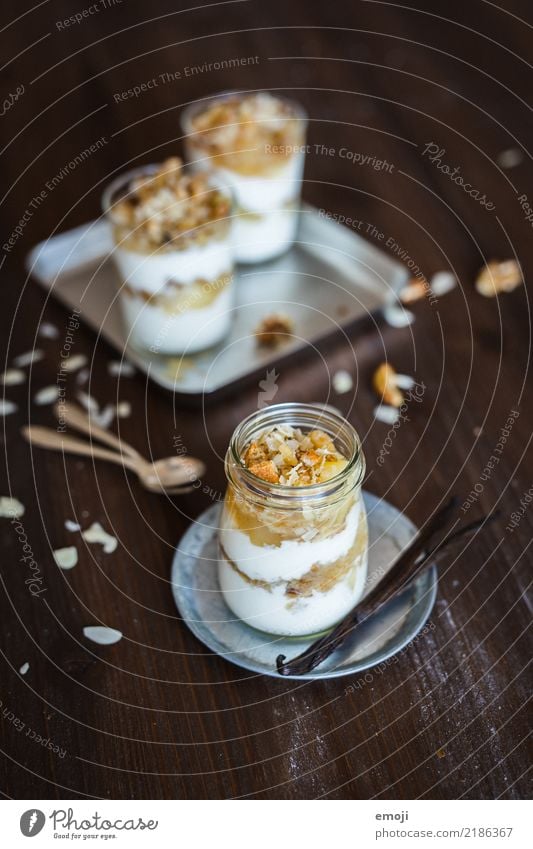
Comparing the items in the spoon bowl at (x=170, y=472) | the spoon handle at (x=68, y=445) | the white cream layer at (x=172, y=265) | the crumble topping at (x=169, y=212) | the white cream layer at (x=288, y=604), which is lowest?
the white cream layer at (x=288, y=604)

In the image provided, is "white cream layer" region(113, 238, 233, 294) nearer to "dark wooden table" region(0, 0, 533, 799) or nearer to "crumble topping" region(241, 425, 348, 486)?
"dark wooden table" region(0, 0, 533, 799)

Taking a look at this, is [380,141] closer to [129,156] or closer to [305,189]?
[305,189]

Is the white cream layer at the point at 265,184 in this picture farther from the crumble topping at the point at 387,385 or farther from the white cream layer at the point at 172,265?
the crumble topping at the point at 387,385

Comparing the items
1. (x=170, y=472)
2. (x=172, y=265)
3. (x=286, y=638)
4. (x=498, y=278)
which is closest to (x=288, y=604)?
(x=286, y=638)

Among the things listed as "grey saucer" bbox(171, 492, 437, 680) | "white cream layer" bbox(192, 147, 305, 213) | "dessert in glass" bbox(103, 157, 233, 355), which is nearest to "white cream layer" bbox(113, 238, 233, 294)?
"dessert in glass" bbox(103, 157, 233, 355)

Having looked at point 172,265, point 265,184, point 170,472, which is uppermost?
point 265,184

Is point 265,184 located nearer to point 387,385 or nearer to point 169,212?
point 169,212

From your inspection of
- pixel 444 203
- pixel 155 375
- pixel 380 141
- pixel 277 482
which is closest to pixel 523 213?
pixel 444 203

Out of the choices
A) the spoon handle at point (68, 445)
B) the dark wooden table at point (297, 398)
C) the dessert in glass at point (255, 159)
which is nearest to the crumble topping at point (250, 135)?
the dessert in glass at point (255, 159)
